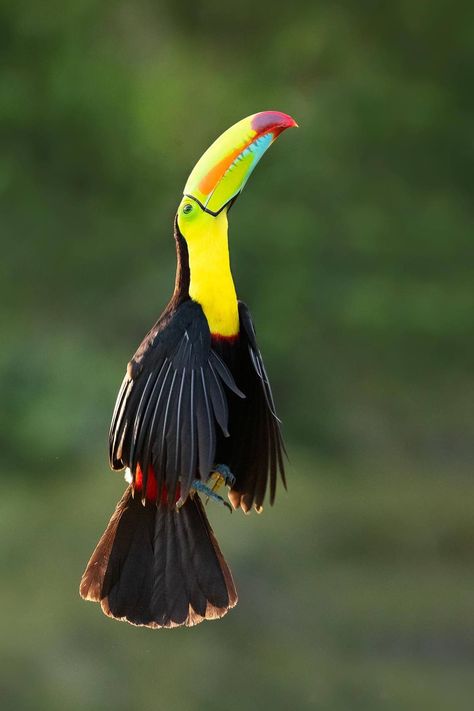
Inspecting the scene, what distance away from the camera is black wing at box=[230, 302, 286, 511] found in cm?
213

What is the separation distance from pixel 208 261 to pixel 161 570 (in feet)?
1.68

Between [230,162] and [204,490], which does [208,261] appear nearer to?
[230,162]

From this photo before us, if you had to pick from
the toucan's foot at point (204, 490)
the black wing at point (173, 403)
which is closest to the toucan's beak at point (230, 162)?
the black wing at point (173, 403)

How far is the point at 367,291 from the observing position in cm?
629

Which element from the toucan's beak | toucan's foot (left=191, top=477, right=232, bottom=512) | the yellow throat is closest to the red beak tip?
the toucan's beak

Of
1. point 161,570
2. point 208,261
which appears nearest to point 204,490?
point 161,570

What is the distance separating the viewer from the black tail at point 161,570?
2.09 meters

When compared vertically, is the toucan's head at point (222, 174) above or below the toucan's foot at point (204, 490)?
above

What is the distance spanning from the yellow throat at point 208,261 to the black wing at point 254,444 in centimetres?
10

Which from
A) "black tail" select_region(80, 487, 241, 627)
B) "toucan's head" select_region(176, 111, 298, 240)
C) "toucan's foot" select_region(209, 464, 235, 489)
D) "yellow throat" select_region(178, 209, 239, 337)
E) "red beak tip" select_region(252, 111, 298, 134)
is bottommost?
"black tail" select_region(80, 487, 241, 627)

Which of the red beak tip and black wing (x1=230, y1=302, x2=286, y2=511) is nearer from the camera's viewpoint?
the red beak tip

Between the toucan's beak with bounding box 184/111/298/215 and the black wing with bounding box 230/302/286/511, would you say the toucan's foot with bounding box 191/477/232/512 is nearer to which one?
the black wing with bounding box 230/302/286/511

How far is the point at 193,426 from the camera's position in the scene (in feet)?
6.26

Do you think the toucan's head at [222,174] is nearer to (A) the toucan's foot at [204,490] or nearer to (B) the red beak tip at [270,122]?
(B) the red beak tip at [270,122]
